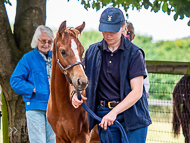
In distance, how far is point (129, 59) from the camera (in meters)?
2.08

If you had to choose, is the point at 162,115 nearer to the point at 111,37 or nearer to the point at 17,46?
the point at 17,46

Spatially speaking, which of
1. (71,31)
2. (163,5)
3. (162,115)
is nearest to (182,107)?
(162,115)

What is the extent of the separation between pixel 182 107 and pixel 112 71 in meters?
3.08

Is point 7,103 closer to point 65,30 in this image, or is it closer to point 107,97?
point 65,30

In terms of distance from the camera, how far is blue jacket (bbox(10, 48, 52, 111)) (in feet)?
10.6

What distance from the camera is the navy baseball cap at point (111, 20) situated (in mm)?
2016

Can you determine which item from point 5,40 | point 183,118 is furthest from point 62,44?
point 183,118

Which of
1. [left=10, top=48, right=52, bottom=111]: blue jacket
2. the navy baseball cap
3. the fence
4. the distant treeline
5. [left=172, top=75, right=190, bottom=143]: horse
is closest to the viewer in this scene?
the navy baseball cap

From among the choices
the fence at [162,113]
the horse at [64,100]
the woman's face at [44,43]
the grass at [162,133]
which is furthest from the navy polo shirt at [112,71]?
the grass at [162,133]

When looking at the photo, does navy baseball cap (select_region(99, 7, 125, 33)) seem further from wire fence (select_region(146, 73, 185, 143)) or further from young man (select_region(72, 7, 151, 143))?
wire fence (select_region(146, 73, 185, 143))

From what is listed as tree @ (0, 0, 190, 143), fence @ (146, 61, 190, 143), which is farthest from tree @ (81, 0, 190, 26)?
fence @ (146, 61, 190, 143)

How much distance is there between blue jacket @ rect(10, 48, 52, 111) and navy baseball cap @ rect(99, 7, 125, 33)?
4.96 feet

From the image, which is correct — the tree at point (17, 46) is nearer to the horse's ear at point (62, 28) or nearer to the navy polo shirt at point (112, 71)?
the horse's ear at point (62, 28)

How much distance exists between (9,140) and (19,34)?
6.02 ft
